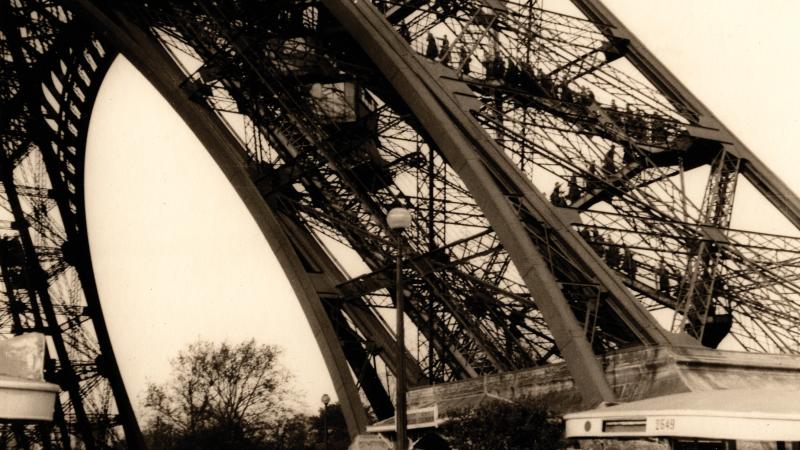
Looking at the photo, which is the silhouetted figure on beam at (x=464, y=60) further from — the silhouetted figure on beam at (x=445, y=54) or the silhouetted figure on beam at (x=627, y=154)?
the silhouetted figure on beam at (x=627, y=154)

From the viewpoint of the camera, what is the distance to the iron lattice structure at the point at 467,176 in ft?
51.5

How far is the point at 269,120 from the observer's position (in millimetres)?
21750

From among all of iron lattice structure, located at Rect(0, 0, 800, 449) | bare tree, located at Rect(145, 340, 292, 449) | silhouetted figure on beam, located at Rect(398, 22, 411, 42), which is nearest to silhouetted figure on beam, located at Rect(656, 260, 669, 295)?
iron lattice structure, located at Rect(0, 0, 800, 449)

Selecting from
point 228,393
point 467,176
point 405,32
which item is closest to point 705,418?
point 467,176

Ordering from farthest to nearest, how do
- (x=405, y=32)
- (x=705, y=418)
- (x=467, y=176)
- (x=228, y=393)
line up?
(x=228, y=393) → (x=405, y=32) → (x=467, y=176) → (x=705, y=418)

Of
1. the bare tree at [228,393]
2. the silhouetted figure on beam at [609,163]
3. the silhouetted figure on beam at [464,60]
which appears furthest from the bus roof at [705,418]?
the bare tree at [228,393]

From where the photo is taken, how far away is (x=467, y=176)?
50.9 feet

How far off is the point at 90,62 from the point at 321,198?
43.9 feet

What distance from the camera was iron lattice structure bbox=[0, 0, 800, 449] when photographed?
1569 cm

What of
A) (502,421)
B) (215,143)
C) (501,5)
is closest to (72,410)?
(215,143)

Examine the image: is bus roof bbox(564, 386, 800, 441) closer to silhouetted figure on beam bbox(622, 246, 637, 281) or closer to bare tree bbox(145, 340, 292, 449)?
silhouetted figure on beam bbox(622, 246, 637, 281)

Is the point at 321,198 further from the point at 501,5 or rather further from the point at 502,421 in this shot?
the point at 502,421

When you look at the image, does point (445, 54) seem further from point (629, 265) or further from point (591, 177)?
point (629, 265)

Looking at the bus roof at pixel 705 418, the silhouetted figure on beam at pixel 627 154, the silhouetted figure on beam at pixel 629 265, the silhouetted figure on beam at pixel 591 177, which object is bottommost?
the bus roof at pixel 705 418
